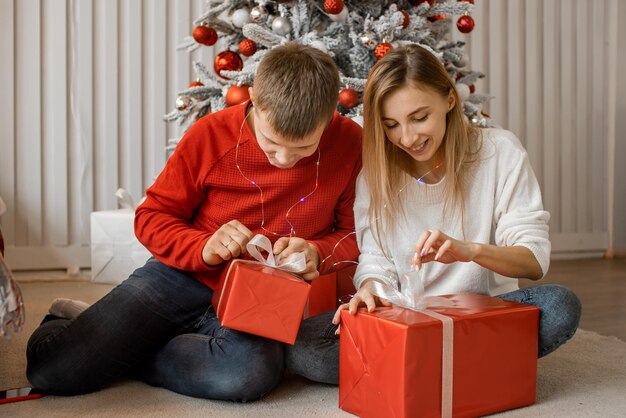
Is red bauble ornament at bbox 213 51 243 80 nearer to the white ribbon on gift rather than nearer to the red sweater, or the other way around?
the red sweater

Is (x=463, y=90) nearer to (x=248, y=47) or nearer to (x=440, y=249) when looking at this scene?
(x=248, y=47)

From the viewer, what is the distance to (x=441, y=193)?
1.37 metres

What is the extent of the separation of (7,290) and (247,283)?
13.6 inches

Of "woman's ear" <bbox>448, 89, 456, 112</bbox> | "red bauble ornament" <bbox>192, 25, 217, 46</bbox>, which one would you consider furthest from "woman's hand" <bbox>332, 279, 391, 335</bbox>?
"red bauble ornament" <bbox>192, 25, 217, 46</bbox>

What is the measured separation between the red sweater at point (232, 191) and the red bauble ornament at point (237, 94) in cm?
50

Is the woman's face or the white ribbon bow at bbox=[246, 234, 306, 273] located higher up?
the woman's face

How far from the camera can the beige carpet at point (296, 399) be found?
1.19 m

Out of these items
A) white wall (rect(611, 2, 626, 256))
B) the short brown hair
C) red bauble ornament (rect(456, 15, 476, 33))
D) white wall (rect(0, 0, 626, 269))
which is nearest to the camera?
the short brown hair

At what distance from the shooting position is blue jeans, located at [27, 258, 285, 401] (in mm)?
1259

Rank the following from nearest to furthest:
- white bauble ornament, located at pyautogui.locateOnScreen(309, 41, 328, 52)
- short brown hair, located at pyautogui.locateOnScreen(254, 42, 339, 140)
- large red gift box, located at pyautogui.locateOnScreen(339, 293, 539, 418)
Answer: large red gift box, located at pyautogui.locateOnScreen(339, 293, 539, 418) → short brown hair, located at pyautogui.locateOnScreen(254, 42, 339, 140) → white bauble ornament, located at pyautogui.locateOnScreen(309, 41, 328, 52)

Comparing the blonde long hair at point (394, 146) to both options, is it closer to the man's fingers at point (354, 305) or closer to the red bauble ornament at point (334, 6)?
the man's fingers at point (354, 305)

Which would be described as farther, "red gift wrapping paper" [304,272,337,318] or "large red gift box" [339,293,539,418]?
"red gift wrapping paper" [304,272,337,318]

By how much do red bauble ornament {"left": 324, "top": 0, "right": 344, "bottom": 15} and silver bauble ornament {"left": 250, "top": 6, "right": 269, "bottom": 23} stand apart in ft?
0.66

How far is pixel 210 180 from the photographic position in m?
1.38
